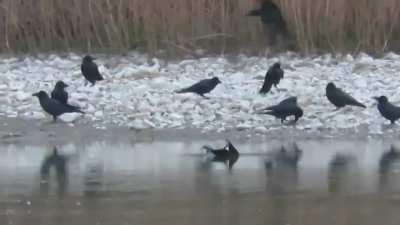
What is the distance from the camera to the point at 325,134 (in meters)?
13.8

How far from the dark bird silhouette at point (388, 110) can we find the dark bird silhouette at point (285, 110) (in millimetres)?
839

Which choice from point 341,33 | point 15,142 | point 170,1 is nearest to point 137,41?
point 170,1

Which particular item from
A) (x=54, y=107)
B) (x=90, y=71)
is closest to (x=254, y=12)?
(x=90, y=71)

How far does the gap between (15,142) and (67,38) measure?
5.35 m

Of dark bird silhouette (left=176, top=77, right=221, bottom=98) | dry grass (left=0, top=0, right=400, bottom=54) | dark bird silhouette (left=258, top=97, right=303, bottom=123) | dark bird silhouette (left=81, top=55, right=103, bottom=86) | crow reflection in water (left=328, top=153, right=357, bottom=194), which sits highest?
dry grass (left=0, top=0, right=400, bottom=54)

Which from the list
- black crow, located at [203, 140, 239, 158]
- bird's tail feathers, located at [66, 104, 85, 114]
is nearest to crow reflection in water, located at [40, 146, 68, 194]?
black crow, located at [203, 140, 239, 158]

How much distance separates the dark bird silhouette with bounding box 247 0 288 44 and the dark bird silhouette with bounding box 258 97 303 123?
3688mm

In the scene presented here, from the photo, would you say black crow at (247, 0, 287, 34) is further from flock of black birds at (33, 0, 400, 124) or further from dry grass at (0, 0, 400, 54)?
flock of black birds at (33, 0, 400, 124)

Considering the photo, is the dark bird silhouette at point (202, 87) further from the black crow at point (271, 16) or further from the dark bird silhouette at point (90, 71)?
the black crow at point (271, 16)

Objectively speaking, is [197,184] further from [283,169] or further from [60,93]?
[60,93]

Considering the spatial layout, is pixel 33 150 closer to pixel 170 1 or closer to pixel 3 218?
pixel 3 218

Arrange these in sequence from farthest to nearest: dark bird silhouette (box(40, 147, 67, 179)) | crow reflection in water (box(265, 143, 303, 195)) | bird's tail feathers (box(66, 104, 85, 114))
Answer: bird's tail feathers (box(66, 104, 85, 114)) < dark bird silhouette (box(40, 147, 67, 179)) < crow reflection in water (box(265, 143, 303, 195))

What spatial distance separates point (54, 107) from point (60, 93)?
637 millimetres

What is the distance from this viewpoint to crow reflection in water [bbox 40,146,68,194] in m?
11.0
